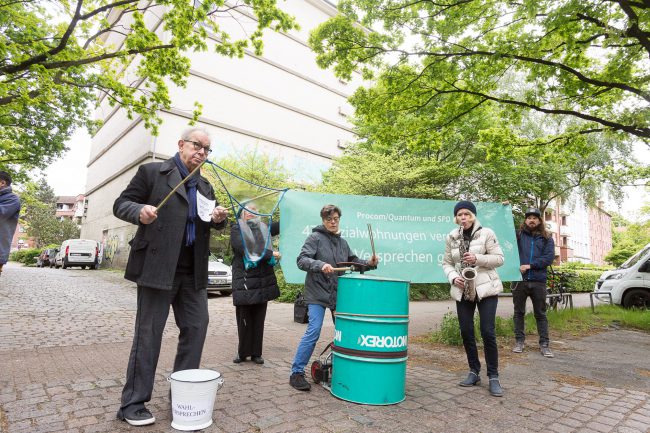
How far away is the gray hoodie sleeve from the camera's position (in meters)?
3.83

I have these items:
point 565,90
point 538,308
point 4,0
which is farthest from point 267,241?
point 4,0

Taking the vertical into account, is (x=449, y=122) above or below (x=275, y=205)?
above

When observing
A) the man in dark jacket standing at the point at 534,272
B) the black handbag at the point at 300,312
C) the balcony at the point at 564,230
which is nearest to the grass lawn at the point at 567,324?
the man in dark jacket standing at the point at 534,272

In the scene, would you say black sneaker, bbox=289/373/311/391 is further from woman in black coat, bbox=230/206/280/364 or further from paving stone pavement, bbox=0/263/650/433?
woman in black coat, bbox=230/206/280/364

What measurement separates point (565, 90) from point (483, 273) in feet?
22.7

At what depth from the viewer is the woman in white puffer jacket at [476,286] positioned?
13.4 ft

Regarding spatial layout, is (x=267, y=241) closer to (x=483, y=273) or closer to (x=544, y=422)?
(x=483, y=273)

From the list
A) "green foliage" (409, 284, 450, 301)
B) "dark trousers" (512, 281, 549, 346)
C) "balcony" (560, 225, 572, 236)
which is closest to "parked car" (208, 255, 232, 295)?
"green foliage" (409, 284, 450, 301)

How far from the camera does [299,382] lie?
3.89 m

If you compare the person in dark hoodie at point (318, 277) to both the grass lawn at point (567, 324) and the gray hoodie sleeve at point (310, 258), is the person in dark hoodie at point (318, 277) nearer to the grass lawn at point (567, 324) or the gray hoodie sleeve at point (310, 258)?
the gray hoodie sleeve at point (310, 258)

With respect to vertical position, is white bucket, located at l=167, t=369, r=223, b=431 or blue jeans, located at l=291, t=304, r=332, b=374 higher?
blue jeans, located at l=291, t=304, r=332, b=374

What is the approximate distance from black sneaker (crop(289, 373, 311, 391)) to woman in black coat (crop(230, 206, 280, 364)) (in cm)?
111

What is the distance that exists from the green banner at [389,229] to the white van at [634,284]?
263 inches

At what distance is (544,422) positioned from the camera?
10.8 feet
